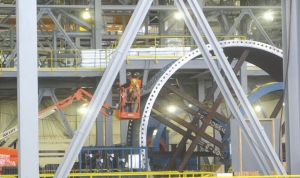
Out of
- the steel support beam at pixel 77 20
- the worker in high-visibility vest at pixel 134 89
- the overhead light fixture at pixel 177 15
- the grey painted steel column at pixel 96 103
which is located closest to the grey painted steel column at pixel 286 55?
the grey painted steel column at pixel 96 103

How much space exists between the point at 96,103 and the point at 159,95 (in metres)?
16.0

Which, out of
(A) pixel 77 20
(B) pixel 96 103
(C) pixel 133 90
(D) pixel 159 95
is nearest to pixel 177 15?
(A) pixel 77 20

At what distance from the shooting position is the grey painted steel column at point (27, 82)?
11.7m

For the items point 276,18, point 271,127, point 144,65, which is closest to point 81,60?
point 144,65

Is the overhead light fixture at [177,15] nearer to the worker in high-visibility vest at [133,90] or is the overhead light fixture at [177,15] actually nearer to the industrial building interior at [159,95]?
the industrial building interior at [159,95]

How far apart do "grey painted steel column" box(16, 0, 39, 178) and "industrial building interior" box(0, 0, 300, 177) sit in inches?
0.7

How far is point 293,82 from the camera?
51.0 feet

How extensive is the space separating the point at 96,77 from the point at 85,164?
778 centimetres

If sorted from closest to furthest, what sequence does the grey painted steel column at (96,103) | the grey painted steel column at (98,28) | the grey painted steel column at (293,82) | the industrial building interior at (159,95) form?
the grey painted steel column at (96,103), the industrial building interior at (159,95), the grey painted steel column at (293,82), the grey painted steel column at (98,28)

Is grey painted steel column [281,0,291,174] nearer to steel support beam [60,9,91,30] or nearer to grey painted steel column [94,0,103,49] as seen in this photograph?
grey painted steel column [94,0,103,49]

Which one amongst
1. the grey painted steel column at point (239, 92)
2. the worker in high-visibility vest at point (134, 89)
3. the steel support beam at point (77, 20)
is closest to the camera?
the grey painted steel column at point (239, 92)

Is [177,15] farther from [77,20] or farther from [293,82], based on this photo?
[293,82]

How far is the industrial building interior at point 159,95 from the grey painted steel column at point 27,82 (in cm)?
2

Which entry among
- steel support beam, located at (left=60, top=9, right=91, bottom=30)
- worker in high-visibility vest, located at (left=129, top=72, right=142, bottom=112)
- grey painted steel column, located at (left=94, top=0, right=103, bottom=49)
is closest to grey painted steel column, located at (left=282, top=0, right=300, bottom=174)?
worker in high-visibility vest, located at (left=129, top=72, right=142, bottom=112)
